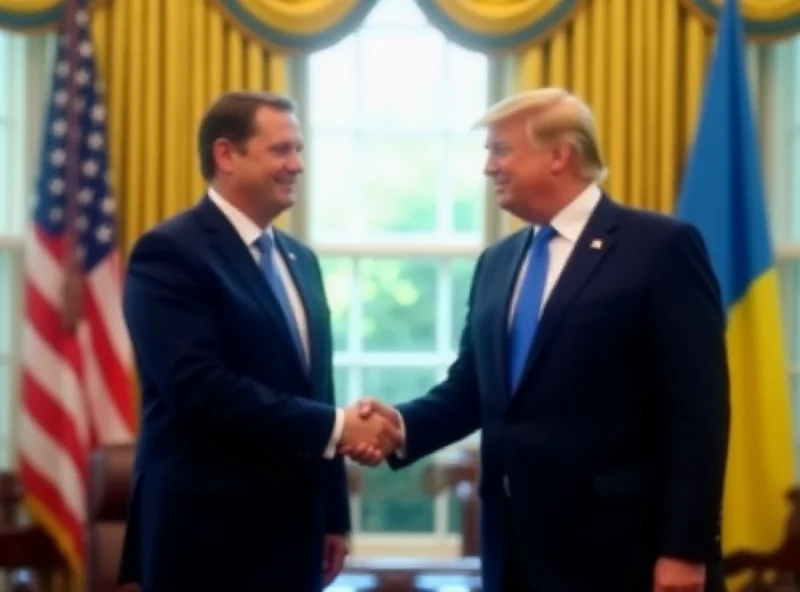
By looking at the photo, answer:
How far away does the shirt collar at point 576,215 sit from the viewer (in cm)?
282

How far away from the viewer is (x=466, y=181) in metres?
5.17

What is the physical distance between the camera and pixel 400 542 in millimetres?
5109

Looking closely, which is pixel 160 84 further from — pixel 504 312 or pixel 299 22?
pixel 504 312

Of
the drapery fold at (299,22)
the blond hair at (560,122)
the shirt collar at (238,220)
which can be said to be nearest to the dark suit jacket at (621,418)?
the blond hair at (560,122)

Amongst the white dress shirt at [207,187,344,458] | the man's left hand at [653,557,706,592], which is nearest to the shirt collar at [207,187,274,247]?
the white dress shirt at [207,187,344,458]

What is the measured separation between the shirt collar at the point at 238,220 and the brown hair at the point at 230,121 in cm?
7

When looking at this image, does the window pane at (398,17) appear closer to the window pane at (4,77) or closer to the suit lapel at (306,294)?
the window pane at (4,77)

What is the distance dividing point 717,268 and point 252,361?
7.14ft

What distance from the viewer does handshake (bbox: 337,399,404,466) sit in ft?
9.72

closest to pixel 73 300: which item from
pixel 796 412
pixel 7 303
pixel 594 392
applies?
pixel 7 303

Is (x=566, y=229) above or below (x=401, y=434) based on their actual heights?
above

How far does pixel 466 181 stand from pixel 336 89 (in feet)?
1.85

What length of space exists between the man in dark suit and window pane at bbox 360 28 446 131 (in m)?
2.16

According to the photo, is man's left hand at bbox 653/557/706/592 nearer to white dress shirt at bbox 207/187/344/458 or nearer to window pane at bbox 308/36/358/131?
white dress shirt at bbox 207/187/344/458
